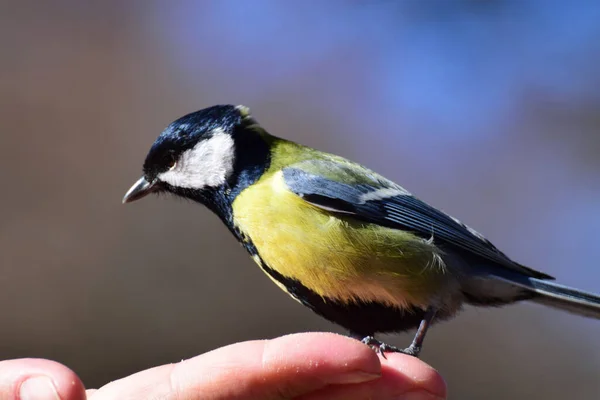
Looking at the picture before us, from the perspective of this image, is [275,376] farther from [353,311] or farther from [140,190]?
[140,190]

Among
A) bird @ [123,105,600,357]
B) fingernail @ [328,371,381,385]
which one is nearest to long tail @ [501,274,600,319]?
bird @ [123,105,600,357]

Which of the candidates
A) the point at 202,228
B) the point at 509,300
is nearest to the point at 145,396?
the point at 509,300

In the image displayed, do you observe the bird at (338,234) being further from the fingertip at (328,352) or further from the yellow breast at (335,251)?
the fingertip at (328,352)

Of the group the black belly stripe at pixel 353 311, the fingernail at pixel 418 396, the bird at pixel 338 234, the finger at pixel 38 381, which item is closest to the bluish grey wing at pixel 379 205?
the bird at pixel 338 234

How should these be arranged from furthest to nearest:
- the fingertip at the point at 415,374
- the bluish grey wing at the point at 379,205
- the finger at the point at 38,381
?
the bluish grey wing at the point at 379,205, the fingertip at the point at 415,374, the finger at the point at 38,381

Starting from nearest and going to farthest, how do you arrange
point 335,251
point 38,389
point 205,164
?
point 38,389, point 335,251, point 205,164

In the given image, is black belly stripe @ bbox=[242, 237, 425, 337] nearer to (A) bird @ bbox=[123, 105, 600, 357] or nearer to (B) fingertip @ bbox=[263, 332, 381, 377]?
(A) bird @ bbox=[123, 105, 600, 357]

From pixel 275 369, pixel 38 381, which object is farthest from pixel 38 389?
pixel 275 369
